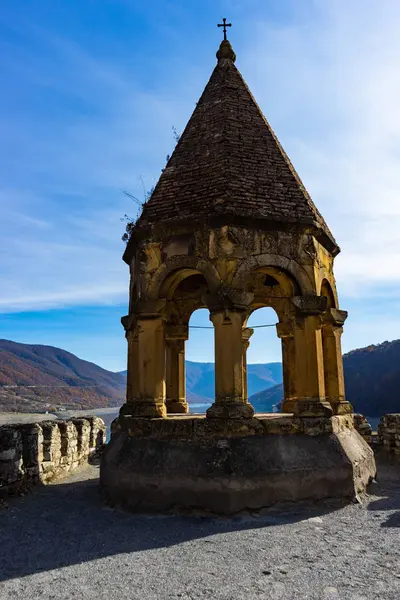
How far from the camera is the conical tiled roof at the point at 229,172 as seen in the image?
7.53 meters

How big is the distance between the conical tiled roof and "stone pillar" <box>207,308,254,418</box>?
1.67m

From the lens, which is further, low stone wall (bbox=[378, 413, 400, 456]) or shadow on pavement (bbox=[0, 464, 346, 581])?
low stone wall (bbox=[378, 413, 400, 456])

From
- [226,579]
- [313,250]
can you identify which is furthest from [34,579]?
[313,250]

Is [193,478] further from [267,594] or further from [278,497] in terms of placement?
[267,594]

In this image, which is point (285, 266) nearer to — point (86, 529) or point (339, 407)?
point (339, 407)

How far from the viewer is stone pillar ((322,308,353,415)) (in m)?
8.24

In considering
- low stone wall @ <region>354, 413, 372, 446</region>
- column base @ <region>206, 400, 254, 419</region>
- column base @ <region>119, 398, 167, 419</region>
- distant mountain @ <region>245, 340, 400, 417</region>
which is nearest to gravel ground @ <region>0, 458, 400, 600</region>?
column base @ <region>206, 400, 254, 419</region>

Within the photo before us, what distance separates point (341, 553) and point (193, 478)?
7.48 feet

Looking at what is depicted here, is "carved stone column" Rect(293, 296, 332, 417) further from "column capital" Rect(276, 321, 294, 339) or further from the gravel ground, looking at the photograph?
"column capital" Rect(276, 321, 294, 339)

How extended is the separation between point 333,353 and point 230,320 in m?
2.46

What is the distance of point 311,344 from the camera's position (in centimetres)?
738

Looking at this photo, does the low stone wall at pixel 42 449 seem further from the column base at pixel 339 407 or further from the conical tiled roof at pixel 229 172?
the column base at pixel 339 407

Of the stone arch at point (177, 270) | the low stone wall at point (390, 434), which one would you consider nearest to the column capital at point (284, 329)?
the stone arch at point (177, 270)

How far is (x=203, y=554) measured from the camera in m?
4.57
